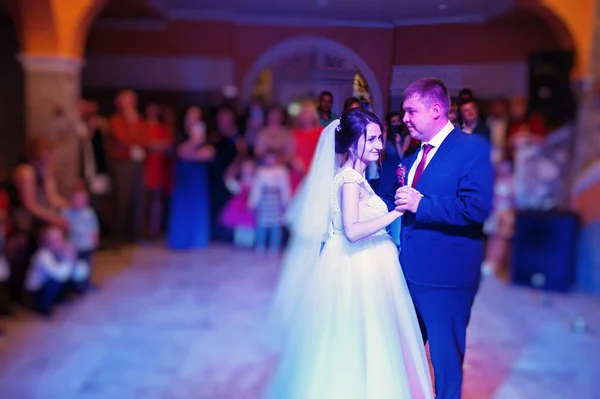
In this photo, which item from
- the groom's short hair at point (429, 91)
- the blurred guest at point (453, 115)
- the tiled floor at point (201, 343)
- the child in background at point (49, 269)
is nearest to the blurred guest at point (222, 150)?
the tiled floor at point (201, 343)

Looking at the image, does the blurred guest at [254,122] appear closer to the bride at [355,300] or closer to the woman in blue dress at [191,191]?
the woman in blue dress at [191,191]

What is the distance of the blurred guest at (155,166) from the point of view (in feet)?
24.9

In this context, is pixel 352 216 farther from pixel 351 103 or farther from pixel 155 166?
pixel 155 166

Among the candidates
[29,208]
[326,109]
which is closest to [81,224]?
[29,208]

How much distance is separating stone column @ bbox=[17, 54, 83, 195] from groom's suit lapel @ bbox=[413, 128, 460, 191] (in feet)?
16.9

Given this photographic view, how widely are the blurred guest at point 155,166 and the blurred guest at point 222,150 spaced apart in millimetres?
594

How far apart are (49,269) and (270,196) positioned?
9.27ft

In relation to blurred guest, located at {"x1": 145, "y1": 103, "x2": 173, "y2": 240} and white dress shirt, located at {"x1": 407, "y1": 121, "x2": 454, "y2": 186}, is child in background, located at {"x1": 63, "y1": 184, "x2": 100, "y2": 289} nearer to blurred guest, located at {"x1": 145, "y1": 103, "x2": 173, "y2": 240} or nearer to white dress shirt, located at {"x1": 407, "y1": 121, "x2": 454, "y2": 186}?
blurred guest, located at {"x1": 145, "y1": 103, "x2": 173, "y2": 240}

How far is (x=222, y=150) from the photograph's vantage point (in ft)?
24.8

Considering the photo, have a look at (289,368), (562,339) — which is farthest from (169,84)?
(289,368)

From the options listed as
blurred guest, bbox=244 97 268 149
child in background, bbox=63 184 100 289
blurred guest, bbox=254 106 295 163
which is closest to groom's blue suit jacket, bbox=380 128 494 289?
child in background, bbox=63 184 100 289

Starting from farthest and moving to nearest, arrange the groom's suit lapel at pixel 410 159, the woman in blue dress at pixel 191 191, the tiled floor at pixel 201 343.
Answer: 1. the woman in blue dress at pixel 191 191
2. the tiled floor at pixel 201 343
3. the groom's suit lapel at pixel 410 159

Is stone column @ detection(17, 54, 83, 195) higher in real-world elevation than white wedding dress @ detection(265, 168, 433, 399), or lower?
higher

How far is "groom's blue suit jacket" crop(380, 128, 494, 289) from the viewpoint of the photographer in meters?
1.86
